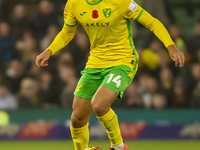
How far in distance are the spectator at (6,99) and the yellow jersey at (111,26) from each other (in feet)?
14.3

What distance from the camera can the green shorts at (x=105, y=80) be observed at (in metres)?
6.31

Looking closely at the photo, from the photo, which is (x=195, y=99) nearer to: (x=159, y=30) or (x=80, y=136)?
(x=80, y=136)

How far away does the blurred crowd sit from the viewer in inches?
434

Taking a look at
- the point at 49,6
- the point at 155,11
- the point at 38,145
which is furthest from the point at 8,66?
the point at 155,11

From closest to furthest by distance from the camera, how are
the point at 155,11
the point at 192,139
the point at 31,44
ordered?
1. the point at 192,139
2. the point at 31,44
3. the point at 155,11

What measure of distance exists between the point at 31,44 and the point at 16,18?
2.18 feet

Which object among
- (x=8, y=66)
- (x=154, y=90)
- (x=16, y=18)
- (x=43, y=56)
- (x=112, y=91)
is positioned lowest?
(x=112, y=91)

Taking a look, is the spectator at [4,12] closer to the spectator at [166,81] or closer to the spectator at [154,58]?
the spectator at [154,58]

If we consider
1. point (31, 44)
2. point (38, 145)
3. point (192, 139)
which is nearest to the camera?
point (38, 145)

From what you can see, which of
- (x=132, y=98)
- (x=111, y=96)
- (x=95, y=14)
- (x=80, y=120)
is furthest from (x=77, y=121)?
(x=132, y=98)

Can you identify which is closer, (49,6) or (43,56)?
(43,56)

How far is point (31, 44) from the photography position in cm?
1172

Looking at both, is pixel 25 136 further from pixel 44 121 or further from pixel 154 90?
pixel 154 90

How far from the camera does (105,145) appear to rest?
947 centimetres
